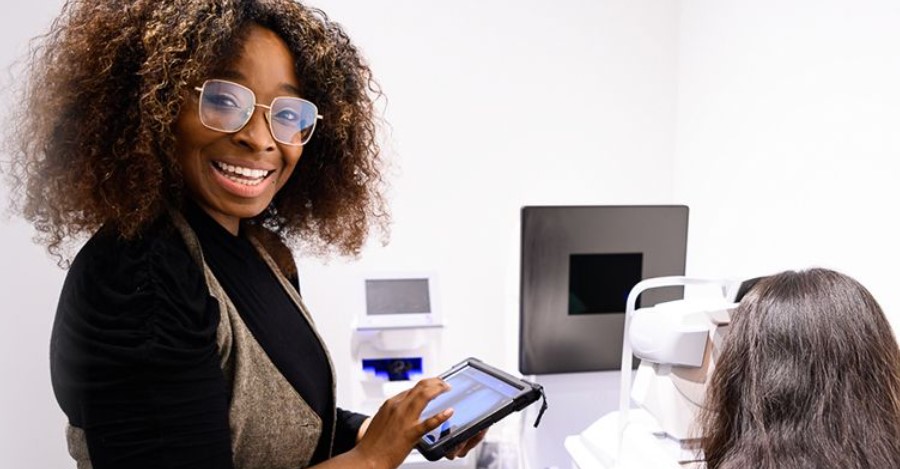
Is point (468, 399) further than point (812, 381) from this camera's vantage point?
Yes

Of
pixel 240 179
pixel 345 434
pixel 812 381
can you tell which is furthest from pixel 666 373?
pixel 240 179

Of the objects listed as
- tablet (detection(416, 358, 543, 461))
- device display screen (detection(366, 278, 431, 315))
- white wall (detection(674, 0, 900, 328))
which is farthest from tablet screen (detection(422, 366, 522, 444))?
white wall (detection(674, 0, 900, 328))

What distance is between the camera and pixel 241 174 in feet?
2.68

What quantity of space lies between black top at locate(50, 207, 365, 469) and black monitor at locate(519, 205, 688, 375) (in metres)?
0.96

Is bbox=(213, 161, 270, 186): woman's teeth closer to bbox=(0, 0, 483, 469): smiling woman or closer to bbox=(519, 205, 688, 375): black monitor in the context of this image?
bbox=(0, 0, 483, 469): smiling woman

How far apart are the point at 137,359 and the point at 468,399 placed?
0.57 m

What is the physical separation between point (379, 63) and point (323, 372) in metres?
1.31

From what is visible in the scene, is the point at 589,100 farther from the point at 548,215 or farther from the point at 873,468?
the point at 873,468

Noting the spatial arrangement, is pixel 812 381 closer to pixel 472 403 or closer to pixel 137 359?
pixel 472 403

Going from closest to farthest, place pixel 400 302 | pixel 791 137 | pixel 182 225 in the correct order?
1. pixel 182 225
2. pixel 791 137
3. pixel 400 302

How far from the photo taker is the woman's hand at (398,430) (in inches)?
33.3

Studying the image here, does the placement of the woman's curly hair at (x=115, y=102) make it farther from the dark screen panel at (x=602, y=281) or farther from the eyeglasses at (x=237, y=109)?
the dark screen panel at (x=602, y=281)

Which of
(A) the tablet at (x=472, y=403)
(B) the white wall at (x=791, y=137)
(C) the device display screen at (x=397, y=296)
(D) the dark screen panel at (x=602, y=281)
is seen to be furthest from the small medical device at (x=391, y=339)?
(B) the white wall at (x=791, y=137)

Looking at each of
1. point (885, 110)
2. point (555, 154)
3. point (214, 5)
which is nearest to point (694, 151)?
point (555, 154)
